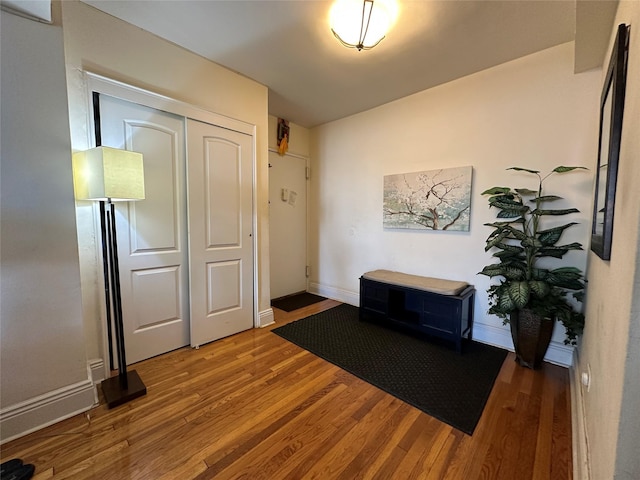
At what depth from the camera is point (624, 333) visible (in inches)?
28.3

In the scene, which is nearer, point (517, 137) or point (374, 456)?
point (374, 456)

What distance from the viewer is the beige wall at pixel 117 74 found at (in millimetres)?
1718

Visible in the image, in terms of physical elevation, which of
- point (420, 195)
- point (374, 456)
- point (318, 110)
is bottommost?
point (374, 456)

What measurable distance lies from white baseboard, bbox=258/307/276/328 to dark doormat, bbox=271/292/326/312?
1.34 ft

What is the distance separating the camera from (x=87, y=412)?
1.59m

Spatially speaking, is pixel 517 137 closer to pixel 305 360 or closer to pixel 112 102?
pixel 305 360

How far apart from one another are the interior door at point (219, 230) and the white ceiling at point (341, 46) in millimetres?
647

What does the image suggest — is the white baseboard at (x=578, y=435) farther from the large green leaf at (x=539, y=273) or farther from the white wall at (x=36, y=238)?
the white wall at (x=36, y=238)

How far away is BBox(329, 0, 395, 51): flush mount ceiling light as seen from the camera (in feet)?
5.27

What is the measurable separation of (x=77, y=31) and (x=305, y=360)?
2814 mm

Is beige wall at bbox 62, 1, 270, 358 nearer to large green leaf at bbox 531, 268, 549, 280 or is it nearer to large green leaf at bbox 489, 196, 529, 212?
large green leaf at bbox 489, 196, 529, 212

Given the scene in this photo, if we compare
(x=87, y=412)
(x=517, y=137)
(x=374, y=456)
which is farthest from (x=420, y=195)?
(x=87, y=412)

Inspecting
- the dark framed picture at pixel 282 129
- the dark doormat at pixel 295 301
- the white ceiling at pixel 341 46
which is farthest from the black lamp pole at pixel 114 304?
the dark framed picture at pixel 282 129

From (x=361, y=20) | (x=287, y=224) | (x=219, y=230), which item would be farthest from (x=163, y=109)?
(x=287, y=224)
